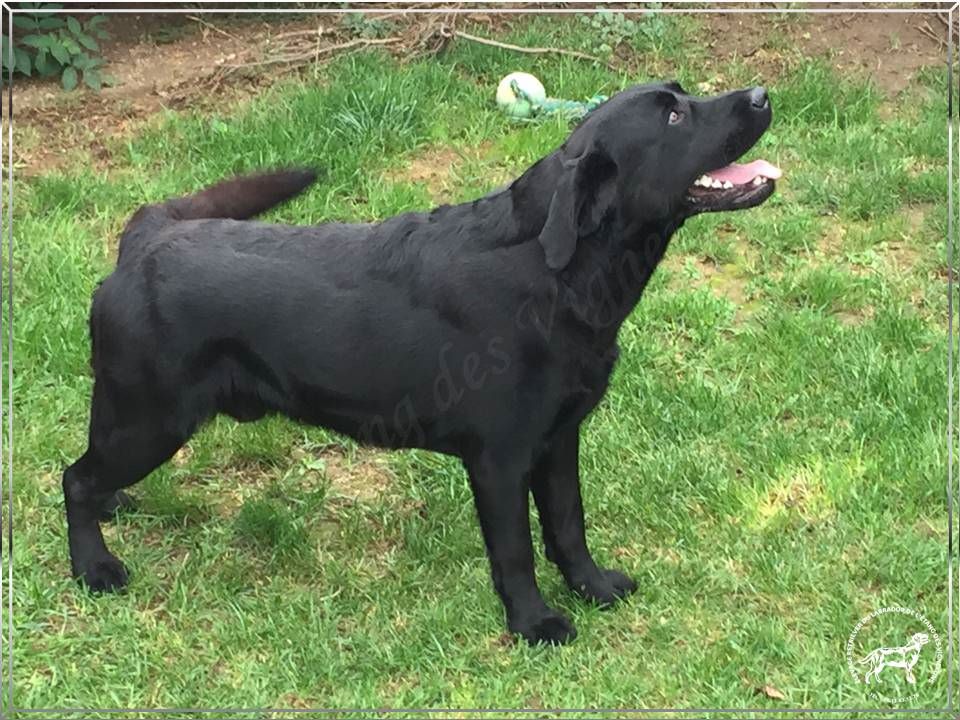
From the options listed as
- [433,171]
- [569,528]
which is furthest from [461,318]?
[433,171]

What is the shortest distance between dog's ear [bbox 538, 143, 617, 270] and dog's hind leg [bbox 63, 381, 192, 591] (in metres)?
1.11

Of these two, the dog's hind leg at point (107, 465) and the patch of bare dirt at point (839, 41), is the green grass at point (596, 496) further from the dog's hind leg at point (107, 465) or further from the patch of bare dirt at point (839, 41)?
the patch of bare dirt at point (839, 41)

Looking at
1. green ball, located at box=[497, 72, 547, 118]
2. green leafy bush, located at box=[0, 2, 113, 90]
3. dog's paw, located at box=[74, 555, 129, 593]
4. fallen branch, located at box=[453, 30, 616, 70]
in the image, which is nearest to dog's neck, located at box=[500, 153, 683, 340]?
dog's paw, located at box=[74, 555, 129, 593]

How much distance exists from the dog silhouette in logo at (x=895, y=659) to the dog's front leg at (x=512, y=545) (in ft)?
2.42

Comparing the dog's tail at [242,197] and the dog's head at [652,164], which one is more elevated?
the dog's head at [652,164]

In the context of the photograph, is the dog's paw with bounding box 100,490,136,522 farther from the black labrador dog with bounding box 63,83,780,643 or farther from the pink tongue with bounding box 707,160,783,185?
the pink tongue with bounding box 707,160,783,185

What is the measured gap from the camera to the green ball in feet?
18.9

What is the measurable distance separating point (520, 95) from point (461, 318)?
10.2 feet

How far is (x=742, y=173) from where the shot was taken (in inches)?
119

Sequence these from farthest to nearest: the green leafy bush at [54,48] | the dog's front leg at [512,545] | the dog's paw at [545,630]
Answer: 1. the green leafy bush at [54,48]
2. the dog's paw at [545,630]
3. the dog's front leg at [512,545]

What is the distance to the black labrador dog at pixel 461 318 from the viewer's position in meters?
2.89

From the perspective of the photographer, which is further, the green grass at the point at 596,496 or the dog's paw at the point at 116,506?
the dog's paw at the point at 116,506

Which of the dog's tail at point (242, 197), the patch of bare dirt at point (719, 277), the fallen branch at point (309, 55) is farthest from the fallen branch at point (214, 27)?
the dog's tail at point (242, 197)

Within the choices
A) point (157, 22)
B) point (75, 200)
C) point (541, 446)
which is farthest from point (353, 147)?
point (541, 446)
